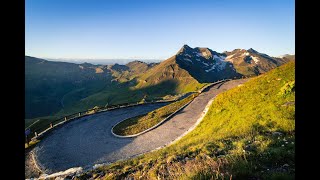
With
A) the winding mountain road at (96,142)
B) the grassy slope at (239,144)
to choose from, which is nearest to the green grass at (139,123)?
the winding mountain road at (96,142)

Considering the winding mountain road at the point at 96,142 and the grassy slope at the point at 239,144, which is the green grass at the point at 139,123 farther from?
the grassy slope at the point at 239,144

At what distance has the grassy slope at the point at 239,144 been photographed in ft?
29.7

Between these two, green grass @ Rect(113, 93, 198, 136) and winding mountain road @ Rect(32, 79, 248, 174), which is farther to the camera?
green grass @ Rect(113, 93, 198, 136)

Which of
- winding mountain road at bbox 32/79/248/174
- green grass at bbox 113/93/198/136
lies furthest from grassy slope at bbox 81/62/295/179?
green grass at bbox 113/93/198/136

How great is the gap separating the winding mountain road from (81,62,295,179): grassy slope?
5553 mm

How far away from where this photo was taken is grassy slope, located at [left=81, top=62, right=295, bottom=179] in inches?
356

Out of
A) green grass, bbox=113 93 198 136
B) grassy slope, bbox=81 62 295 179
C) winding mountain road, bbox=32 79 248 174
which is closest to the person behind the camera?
grassy slope, bbox=81 62 295 179

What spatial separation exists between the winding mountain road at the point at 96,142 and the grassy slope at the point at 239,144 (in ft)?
18.2

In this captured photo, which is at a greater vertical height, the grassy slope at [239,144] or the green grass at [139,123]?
the grassy slope at [239,144]

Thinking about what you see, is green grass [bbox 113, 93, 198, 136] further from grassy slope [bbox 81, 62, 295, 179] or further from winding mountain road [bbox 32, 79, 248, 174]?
grassy slope [bbox 81, 62, 295, 179]
